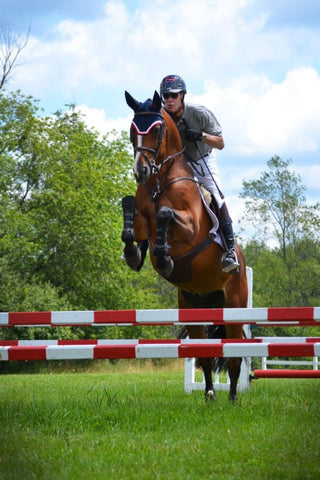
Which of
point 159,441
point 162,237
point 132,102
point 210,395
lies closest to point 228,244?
point 162,237

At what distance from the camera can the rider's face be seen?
279 inches

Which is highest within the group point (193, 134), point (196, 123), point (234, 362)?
point (196, 123)

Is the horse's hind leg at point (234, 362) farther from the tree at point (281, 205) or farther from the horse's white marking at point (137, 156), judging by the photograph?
the tree at point (281, 205)

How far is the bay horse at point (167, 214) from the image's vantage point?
6.45m

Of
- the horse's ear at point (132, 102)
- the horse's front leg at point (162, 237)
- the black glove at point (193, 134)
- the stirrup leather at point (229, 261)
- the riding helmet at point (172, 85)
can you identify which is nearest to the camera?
the horse's front leg at point (162, 237)

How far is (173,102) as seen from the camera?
7.14 meters

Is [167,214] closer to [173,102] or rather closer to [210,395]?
[173,102]

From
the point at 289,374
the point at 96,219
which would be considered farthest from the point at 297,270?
the point at 289,374

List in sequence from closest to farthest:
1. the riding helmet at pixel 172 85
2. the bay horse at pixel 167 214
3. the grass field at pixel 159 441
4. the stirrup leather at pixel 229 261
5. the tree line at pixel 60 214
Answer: the grass field at pixel 159 441 < the bay horse at pixel 167 214 < the riding helmet at pixel 172 85 < the stirrup leather at pixel 229 261 < the tree line at pixel 60 214

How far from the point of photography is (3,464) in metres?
3.86

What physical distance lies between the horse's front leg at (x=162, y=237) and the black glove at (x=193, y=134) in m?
1.05

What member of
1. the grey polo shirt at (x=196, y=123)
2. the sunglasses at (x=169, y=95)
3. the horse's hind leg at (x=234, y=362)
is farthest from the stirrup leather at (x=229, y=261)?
the sunglasses at (x=169, y=95)

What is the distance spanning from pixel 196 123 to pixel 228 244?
1279mm

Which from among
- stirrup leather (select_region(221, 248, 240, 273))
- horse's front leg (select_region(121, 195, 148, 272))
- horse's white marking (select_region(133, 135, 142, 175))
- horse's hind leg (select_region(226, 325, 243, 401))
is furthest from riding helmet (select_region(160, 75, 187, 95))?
horse's hind leg (select_region(226, 325, 243, 401))
